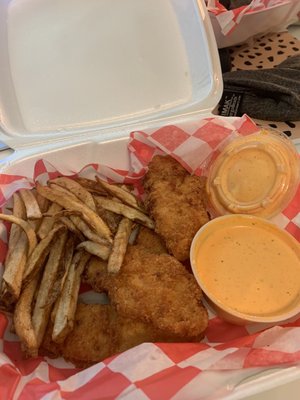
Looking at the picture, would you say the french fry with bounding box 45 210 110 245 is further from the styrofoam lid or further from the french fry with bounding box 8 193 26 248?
the styrofoam lid

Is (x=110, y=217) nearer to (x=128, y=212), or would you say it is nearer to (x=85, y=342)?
(x=128, y=212)

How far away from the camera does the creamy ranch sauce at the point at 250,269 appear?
1420mm

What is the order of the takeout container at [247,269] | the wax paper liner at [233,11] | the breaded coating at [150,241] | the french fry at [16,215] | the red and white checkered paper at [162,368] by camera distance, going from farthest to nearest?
1. the wax paper liner at [233,11]
2. the breaded coating at [150,241]
3. the french fry at [16,215]
4. the takeout container at [247,269]
5. the red and white checkered paper at [162,368]

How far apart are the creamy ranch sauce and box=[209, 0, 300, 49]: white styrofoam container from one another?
148 cm

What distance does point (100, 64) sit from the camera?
6.58 feet

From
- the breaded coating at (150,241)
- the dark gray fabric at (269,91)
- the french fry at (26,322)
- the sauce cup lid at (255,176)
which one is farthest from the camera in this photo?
the dark gray fabric at (269,91)

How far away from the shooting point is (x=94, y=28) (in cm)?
205

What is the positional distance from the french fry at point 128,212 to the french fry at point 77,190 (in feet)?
0.17

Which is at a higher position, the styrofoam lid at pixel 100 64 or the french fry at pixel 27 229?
the styrofoam lid at pixel 100 64

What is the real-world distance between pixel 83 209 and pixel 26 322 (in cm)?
43

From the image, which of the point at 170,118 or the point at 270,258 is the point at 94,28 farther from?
the point at 270,258

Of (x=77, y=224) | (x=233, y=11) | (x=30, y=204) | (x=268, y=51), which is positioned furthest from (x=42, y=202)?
(x=268, y=51)

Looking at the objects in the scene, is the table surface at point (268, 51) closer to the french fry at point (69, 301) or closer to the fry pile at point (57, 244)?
the fry pile at point (57, 244)

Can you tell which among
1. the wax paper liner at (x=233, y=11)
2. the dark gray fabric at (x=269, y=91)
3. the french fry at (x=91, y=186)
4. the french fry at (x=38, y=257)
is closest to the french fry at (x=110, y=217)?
the french fry at (x=91, y=186)
